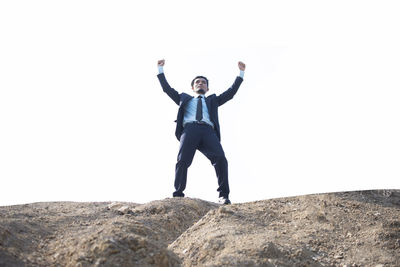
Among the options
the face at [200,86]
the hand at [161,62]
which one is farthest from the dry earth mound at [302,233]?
the hand at [161,62]

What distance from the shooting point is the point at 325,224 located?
18.1 ft

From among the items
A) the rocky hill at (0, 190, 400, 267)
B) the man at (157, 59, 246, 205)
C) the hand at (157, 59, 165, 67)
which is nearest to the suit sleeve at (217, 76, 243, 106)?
the man at (157, 59, 246, 205)

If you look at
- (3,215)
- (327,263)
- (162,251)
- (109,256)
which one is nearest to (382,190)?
(327,263)

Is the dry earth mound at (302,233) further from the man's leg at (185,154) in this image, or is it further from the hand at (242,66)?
the hand at (242,66)

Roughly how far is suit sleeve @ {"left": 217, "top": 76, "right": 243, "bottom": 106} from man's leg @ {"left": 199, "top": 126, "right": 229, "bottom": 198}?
0.75 metres

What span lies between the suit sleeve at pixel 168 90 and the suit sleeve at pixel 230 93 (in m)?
0.74

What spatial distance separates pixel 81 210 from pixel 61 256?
2.24 metres

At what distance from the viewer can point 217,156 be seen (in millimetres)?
7578

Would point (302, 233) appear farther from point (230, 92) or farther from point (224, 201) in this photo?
point (230, 92)

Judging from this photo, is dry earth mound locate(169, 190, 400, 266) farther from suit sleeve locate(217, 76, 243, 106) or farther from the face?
the face

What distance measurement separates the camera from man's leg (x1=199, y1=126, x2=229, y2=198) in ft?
24.5

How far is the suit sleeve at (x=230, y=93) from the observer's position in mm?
8430

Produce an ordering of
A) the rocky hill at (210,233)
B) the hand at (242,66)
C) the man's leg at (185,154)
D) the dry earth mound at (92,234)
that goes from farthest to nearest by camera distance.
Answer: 1. the hand at (242,66)
2. the man's leg at (185,154)
3. the rocky hill at (210,233)
4. the dry earth mound at (92,234)

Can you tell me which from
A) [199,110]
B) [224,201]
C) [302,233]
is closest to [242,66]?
[199,110]
